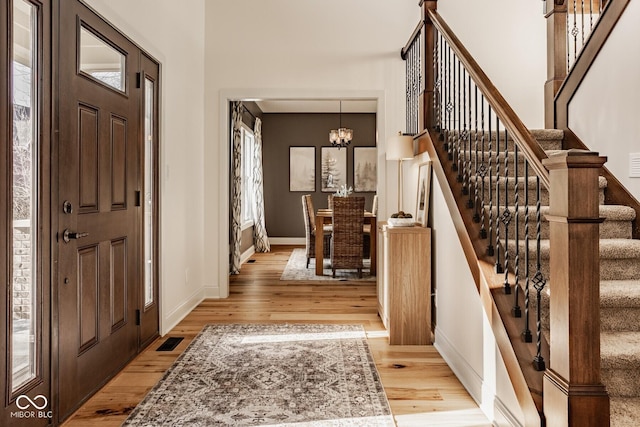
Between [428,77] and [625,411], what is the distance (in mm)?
2830

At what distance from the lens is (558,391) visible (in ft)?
5.51

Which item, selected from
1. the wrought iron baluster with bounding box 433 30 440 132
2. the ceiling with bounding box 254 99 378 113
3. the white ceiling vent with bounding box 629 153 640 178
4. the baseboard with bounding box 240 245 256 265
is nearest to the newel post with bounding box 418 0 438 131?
the wrought iron baluster with bounding box 433 30 440 132

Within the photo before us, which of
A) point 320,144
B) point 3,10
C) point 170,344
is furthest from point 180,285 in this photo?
point 320,144

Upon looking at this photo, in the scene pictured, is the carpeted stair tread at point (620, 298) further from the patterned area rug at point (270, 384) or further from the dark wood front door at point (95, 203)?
the dark wood front door at point (95, 203)

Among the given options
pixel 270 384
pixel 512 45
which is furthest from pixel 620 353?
pixel 512 45

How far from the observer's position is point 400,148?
13.3 feet

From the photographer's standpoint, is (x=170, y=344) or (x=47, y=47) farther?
(x=170, y=344)

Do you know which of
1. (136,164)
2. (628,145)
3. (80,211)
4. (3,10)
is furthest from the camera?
(136,164)

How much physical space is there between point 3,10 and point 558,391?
2.54 m

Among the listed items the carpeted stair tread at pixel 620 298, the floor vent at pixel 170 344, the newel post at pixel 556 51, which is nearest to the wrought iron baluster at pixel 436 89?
the newel post at pixel 556 51

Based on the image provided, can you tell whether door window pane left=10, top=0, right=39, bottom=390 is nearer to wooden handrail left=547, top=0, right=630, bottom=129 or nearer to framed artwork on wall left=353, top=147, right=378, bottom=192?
wooden handrail left=547, top=0, right=630, bottom=129

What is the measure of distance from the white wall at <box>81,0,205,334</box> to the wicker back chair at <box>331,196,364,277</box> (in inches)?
72.7

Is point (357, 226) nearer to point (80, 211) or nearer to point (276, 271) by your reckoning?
point (276, 271)

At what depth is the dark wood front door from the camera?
7.58 ft
